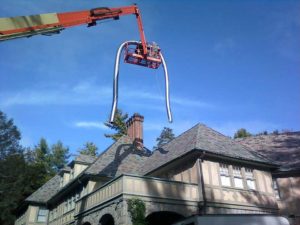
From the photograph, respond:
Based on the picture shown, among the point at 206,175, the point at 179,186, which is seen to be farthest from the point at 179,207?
the point at 206,175

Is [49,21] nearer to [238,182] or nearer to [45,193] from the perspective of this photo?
[238,182]

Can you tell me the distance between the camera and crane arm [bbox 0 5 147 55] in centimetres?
1327

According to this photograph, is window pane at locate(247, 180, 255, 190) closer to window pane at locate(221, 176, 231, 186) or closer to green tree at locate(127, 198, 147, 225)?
window pane at locate(221, 176, 231, 186)

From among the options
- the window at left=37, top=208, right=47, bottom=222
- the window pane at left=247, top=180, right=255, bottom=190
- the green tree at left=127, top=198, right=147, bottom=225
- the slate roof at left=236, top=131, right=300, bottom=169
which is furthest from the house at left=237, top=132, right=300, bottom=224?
the window at left=37, top=208, right=47, bottom=222

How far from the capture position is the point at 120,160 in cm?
2761

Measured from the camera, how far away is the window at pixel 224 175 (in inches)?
845

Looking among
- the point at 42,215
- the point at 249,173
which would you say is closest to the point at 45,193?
the point at 42,215

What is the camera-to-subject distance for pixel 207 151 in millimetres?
20766

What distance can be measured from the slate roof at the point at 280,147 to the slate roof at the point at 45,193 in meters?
21.2

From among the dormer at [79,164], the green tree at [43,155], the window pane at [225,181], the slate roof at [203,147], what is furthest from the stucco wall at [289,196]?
the green tree at [43,155]

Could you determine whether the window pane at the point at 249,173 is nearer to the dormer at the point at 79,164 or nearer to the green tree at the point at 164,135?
the dormer at the point at 79,164

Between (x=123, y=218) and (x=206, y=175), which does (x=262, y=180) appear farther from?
(x=123, y=218)

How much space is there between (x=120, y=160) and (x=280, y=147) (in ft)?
46.9

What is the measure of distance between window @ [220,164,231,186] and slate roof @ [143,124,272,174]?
0.89m
